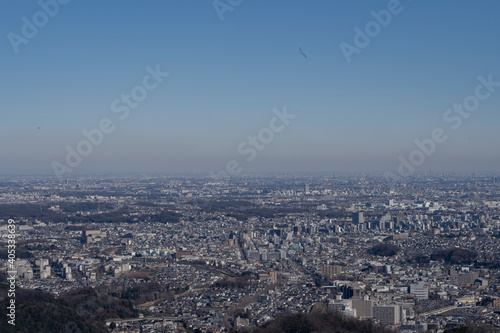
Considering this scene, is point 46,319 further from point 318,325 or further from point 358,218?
point 358,218

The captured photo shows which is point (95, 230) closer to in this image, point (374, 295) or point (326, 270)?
point (326, 270)

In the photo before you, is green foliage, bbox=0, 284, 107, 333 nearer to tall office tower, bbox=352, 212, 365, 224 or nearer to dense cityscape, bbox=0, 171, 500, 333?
dense cityscape, bbox=0, 171, 500, 333

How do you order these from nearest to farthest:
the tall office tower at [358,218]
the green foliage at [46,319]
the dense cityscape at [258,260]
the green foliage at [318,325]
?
the green foliage at [318,325]
the green foliage at [46,319]
the dense cityscape at [258,260]
the tall office tower at [358,218]

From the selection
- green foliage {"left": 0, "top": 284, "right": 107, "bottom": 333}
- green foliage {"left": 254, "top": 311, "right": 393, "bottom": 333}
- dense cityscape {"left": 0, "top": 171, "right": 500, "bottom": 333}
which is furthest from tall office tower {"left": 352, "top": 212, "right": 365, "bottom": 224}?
green foliage {"left": 0, "top": 284, "right": 107, "bottom": 333}

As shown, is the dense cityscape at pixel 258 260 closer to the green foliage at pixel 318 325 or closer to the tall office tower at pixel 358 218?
the tall office tower at pixel 358 218

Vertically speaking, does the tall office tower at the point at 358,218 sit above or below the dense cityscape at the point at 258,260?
above

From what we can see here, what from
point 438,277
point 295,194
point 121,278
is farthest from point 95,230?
point 295,194

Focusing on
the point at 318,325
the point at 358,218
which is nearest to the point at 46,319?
the point at 318,325

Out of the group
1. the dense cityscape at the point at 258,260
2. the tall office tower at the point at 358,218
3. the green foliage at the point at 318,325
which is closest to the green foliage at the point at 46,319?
the dense cityscape at the point at 258,260
